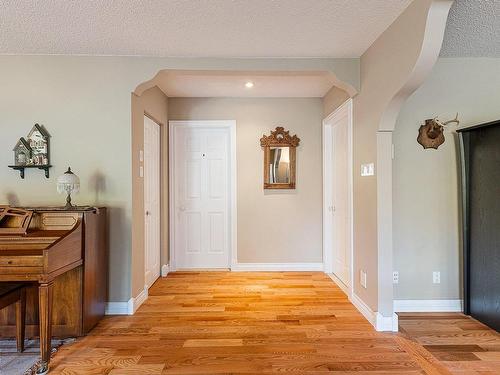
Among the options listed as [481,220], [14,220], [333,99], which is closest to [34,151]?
[14,220]

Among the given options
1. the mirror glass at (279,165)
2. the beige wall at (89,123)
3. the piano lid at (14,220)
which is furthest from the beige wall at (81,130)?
the mirror glass at (279,165)

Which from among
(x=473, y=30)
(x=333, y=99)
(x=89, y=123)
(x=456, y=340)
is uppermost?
(x=473, y=30)

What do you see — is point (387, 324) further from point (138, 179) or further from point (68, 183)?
point (68, 183)

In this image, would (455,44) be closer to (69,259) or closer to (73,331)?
(69,259)

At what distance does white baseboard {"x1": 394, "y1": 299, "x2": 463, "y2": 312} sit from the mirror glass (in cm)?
205

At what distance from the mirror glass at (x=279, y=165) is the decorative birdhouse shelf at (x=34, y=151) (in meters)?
2.62

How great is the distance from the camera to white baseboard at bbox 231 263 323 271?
177 inches

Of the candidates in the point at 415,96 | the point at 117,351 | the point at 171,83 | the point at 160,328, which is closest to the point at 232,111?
the point at 171,83

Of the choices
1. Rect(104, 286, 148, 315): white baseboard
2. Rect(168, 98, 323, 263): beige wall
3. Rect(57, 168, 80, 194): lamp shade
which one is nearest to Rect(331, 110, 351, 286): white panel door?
Rect(168, 98, 323, 263): beige wall

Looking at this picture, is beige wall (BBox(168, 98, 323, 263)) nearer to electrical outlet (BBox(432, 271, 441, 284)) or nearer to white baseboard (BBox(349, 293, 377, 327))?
white baseboard (BBox(349, 293, 377, 327))

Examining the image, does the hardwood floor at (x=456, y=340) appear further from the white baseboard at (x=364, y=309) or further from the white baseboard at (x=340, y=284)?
the white baseboard at (x=340, y=284)

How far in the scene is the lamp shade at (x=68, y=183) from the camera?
2.72m

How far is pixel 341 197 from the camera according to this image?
3953mm

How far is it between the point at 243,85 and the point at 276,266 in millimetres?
2450
